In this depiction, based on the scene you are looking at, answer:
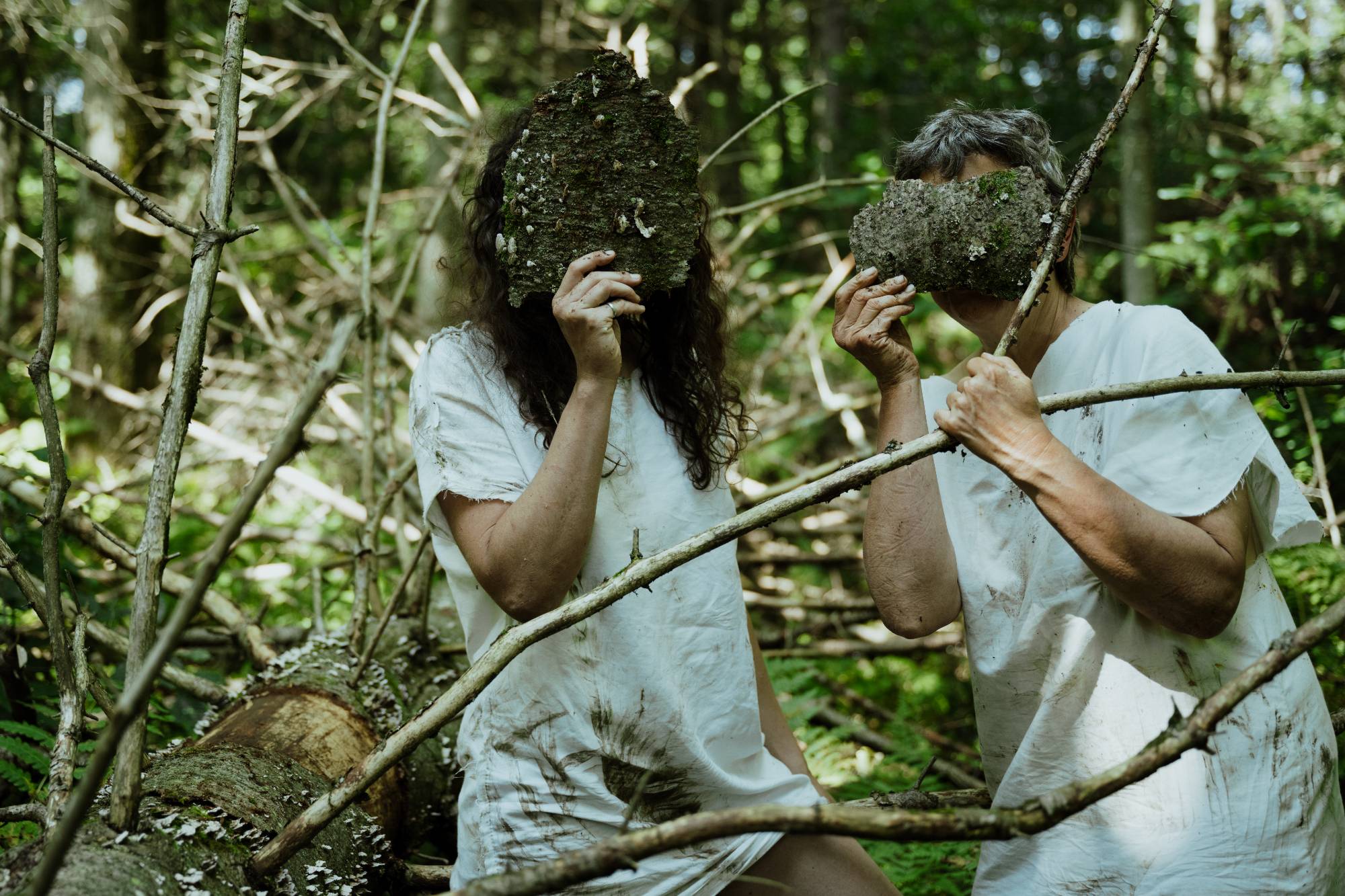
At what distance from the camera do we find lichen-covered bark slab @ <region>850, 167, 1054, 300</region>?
1872mm

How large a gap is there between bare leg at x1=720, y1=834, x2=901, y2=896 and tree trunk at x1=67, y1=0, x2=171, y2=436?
224 inches

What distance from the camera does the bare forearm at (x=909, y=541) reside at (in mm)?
1964

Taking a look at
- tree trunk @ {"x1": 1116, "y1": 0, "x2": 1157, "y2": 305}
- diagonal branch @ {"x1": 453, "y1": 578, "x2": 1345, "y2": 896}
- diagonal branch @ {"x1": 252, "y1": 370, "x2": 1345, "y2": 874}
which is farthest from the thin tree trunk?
tree trunk @ {"x1": 1116, "y1": 0, "x2": 1157, "y2": 305}

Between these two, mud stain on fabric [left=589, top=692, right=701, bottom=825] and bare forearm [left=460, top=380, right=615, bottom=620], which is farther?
mud stain on fabric [left=589, top=692, right=701, bottom=825]

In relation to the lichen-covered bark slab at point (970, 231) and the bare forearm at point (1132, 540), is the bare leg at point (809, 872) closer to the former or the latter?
the bare forearm at point (1132, 540)

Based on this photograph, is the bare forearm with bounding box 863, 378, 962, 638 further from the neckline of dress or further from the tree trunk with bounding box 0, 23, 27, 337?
the tree trunk with bounding box 0, 23, 27, 337

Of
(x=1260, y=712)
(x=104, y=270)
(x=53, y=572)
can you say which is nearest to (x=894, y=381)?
(x=1260, y=712)

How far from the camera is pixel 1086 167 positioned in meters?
1.73

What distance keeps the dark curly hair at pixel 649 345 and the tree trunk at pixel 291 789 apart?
901 mm

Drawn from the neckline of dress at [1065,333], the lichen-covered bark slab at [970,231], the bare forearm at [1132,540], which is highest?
the lichen-covered bark slab at [970,231]

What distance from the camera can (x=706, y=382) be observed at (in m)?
2.07

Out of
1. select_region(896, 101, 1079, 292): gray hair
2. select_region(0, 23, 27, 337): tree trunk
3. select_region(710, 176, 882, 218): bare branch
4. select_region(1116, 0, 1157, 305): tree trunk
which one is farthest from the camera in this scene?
select_region(0, 23, 27, 337): tree trunk

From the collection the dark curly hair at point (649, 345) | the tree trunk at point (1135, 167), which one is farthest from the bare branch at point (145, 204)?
the tree trunk at point (1135, 167)

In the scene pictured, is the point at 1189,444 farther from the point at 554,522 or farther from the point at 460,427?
the point at 460,427
